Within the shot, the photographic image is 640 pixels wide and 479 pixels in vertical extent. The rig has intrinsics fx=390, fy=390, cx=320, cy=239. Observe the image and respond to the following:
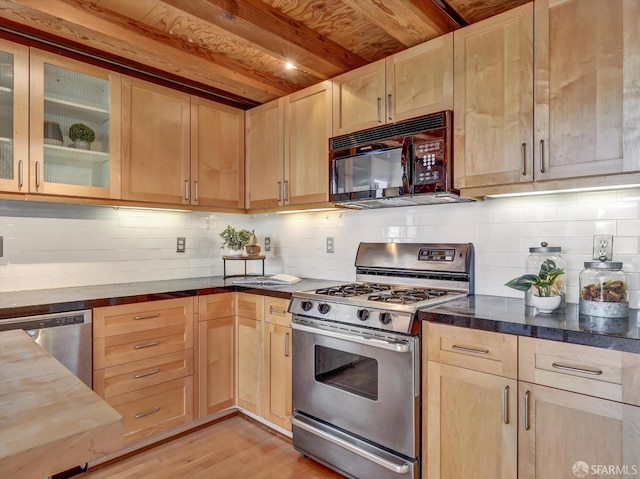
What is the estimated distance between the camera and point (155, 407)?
227 centimetres

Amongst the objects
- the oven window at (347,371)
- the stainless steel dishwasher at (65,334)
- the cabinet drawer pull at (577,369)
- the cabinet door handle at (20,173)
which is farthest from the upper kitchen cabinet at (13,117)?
the cabinet drawer pull at (577,369)

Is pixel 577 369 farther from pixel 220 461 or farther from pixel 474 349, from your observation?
pixel 220 461

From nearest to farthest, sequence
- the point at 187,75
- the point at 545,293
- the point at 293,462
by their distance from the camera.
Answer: the point at 545,293
the point at 293,462
the point at 187,75

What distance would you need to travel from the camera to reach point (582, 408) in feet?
4.29

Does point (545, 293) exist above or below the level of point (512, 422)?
above

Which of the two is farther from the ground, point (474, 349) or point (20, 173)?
point (20, 173)

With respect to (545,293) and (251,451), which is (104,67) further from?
(545,293)

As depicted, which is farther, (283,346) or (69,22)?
(283,346)

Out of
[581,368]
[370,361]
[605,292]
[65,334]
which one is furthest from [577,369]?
[65,334]

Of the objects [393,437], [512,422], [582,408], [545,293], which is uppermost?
[545,293]

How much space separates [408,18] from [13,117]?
2081 millimetres

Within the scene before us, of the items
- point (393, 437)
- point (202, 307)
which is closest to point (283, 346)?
point (202, 307)

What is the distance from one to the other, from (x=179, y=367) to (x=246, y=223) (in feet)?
4.65

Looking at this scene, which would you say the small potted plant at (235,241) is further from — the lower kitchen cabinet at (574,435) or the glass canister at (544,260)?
the lower kitchen cabinet at (574,435)
